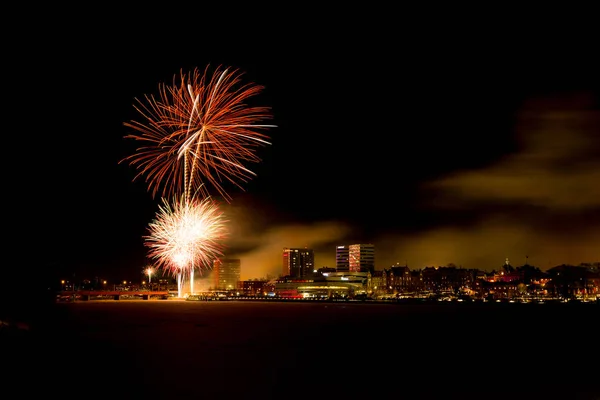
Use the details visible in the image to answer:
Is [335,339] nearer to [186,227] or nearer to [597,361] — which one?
[597,361]

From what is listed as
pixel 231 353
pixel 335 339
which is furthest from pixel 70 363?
pixel 335 339

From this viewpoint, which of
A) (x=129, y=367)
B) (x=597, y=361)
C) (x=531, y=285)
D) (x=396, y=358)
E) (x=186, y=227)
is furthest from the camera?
(x=531, y=285)

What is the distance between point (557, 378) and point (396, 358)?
19.2ft

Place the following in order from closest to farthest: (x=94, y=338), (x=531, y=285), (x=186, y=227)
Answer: (x=94, y=338), (x=186, y=227), (x=531, y=285)

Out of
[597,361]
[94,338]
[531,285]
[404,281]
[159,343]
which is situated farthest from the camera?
[404,281]

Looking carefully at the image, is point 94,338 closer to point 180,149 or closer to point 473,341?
point 180,149

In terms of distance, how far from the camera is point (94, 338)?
2928cm

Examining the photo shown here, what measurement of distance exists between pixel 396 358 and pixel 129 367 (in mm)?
9939

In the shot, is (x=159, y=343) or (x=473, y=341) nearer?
(x=159, y=343)

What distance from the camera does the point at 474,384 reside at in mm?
17328

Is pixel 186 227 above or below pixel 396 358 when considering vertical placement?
above

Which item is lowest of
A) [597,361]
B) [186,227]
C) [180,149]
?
[597,361]

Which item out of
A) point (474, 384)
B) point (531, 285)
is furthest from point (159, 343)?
point (531, 285)

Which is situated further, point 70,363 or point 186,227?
point 186,227
